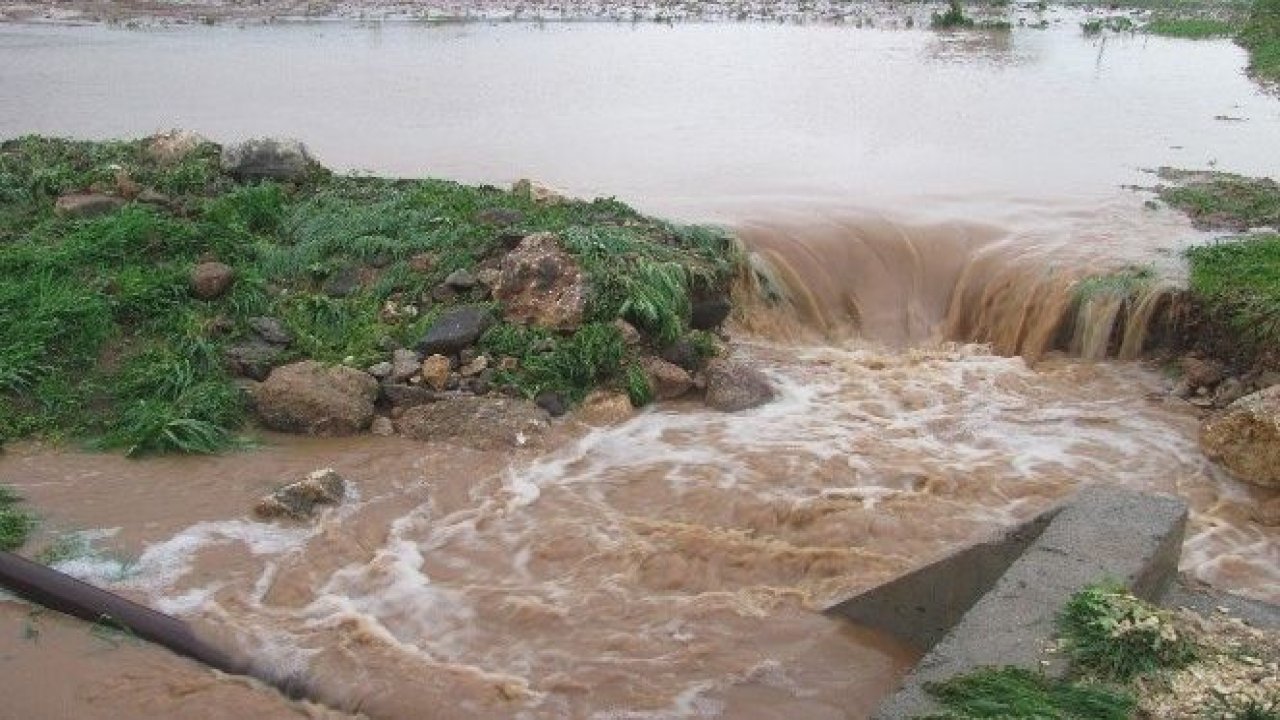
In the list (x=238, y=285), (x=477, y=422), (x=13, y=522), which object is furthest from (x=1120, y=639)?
(x=238, y=285)

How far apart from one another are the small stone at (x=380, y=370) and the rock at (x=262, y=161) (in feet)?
13.2

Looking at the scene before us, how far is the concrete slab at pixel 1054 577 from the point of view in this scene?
3.86 meters

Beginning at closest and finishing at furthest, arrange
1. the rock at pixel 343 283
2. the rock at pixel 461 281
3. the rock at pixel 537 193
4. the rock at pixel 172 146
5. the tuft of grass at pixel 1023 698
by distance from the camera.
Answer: the tuft of grass at pixel 1023 698, the rock at pixel 461 281, the rock at pixel 343 283, the rock at pixel 537 193, the rock at pixel 172 146

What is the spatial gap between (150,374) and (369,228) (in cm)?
259

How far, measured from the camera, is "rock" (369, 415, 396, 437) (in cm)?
752

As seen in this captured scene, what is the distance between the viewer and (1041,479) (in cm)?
698

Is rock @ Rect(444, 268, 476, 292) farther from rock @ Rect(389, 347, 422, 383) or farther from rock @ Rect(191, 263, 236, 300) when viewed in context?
rock @ Rect(191, 263, 236, 300)

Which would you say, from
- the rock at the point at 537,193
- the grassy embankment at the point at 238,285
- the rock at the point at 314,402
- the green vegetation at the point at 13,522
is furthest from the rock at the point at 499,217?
the green vegetation at the point at 13,522

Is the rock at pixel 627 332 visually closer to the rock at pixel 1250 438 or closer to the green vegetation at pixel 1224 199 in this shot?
the rock at pixel 1250 438

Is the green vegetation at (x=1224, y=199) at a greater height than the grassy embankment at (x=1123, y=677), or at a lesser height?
greater

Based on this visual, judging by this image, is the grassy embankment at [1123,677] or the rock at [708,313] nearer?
the grassy embankment at [1123,677]

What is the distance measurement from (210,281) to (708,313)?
13.1 ft

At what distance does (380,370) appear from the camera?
7.88 metres

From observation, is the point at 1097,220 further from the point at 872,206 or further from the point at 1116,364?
the point at 1116,364
